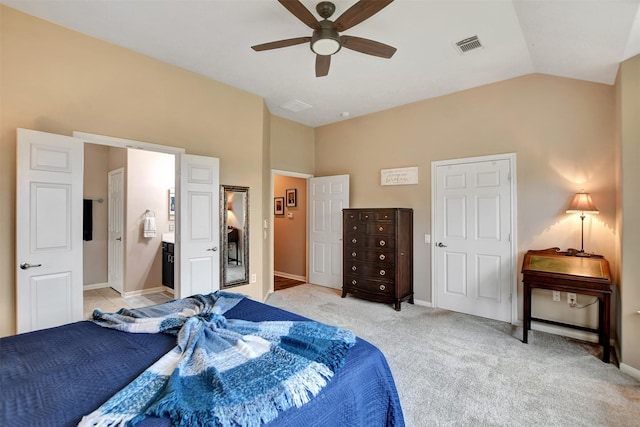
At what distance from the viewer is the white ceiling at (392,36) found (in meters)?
2.32

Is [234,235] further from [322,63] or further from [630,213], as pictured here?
[630,213]

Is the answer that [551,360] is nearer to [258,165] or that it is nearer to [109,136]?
[258,165]

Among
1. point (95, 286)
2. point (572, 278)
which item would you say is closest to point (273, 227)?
point (95, 286)

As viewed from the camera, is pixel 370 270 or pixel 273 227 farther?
pixel 273 227

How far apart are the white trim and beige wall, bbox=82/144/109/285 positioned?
2.88 meters

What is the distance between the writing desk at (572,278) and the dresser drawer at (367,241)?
159 centimetres

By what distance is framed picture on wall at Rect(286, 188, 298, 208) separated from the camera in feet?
20.0

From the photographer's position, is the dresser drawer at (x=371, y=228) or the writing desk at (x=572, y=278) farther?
the dresser drawer at (x=371, y=228)

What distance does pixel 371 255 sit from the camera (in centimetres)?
433

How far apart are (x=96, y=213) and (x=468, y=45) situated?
6136 mm

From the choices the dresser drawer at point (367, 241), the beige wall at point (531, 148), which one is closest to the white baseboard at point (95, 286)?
the dresser drawer at point (367, 241)

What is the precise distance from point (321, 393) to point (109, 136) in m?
3.10

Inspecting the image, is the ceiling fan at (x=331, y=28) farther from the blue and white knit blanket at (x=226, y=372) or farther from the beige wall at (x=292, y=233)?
the beige wall at (x=292, y=233)

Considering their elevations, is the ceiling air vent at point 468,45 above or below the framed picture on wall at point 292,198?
above
